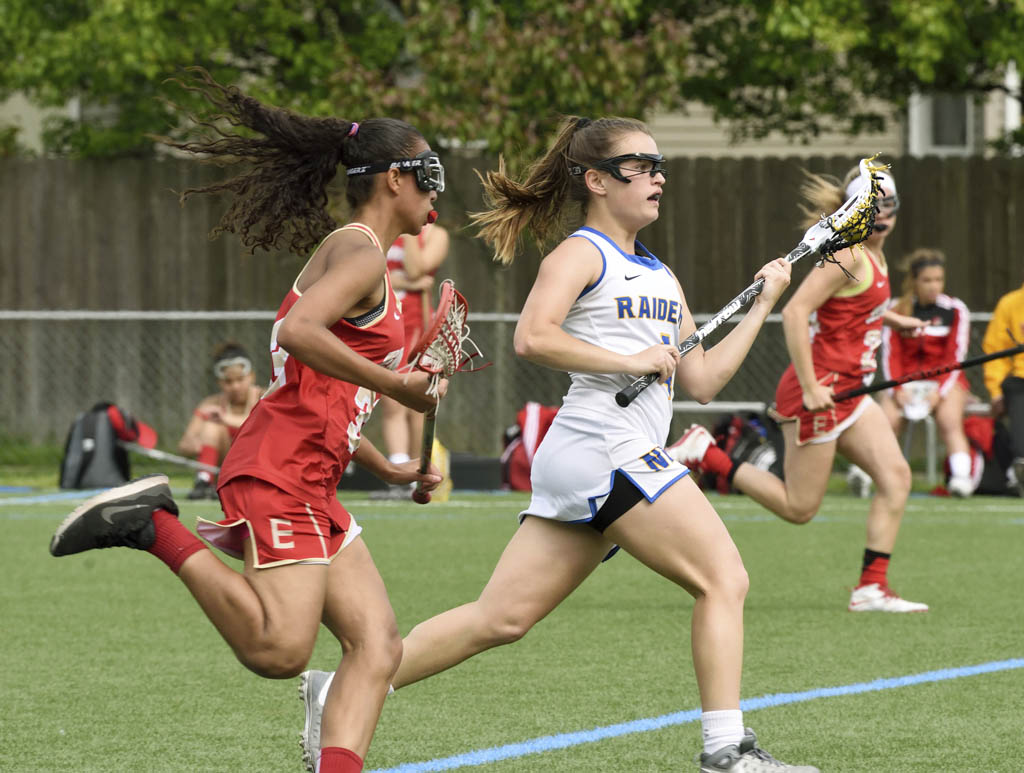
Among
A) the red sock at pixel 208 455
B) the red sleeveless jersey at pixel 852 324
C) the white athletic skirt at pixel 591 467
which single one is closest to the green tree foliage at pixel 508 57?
the red sock at pixel 208 455

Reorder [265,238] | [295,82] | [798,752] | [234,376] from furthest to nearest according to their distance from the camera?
[295,82]
[234,376]
[798,752]
[265,238]

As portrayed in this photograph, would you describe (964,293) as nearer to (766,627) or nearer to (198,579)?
(766,627)

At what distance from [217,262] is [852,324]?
10463 mm

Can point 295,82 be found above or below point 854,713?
above

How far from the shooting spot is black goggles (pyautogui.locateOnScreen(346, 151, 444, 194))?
4.98 meters

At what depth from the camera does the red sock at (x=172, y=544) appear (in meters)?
4.68

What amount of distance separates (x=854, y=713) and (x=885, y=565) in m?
2.63

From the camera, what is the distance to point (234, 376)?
543 inches

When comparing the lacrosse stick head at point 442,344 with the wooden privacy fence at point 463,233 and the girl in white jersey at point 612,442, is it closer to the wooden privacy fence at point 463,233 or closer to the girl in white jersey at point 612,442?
the girl in white jersey at point 612,442

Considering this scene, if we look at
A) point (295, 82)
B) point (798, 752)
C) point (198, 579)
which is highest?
point (295, 82)

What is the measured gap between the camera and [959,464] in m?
14.1

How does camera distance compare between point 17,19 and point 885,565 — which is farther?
point 17,19

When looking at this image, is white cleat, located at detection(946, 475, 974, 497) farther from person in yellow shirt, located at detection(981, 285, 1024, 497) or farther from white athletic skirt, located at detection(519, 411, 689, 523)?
white athletic skirt, located at detection(519, 411, 689, 523)

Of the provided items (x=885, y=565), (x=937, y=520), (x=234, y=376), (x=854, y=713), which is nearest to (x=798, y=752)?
(x=854, y=713)
